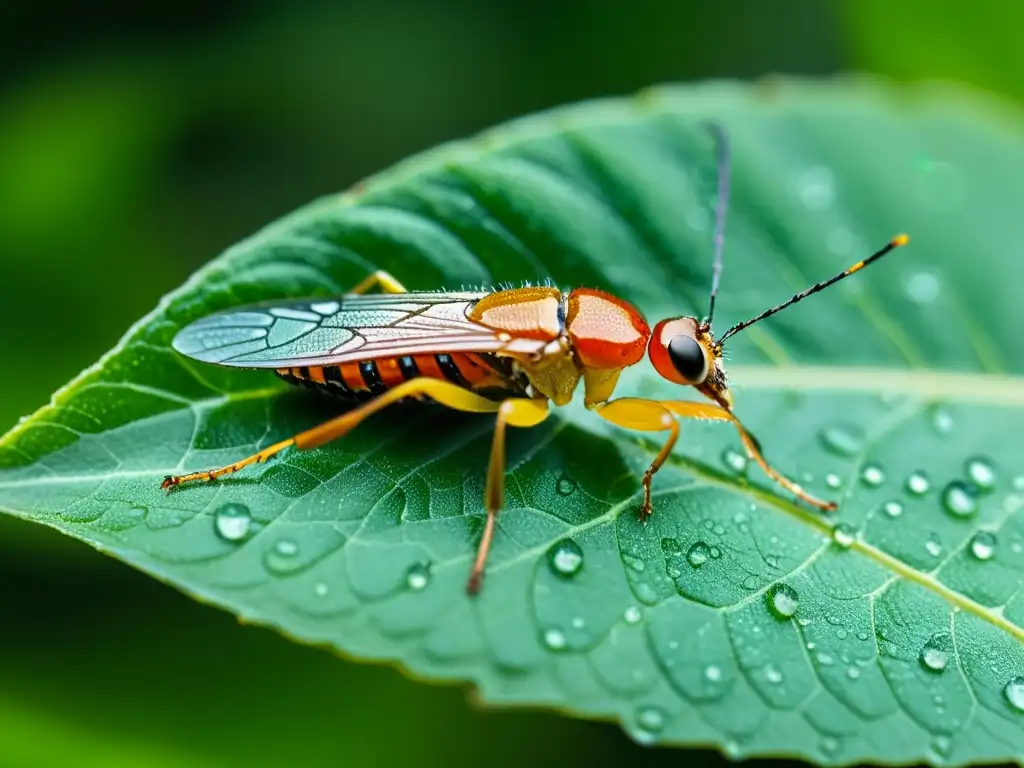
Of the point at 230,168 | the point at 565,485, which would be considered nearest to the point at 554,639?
the point at 565,485

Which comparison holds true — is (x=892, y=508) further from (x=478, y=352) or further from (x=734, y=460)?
(x=478, y=352)

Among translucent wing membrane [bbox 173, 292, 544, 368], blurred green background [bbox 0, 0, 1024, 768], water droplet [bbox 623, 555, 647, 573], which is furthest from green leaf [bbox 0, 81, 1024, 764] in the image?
blurred green background [bbox 0, 0, 1024, 768]

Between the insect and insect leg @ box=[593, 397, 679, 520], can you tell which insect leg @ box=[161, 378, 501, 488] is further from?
insect leg @ box=[593, 397, 679, 520]

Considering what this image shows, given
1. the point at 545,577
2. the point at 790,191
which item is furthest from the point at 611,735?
the point at 790,191

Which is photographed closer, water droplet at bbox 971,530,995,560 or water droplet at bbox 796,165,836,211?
water droplet at bbox 971,530,995,560

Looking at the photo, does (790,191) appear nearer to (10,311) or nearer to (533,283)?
(533,283)

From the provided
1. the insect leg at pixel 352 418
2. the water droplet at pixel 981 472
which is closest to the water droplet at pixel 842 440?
the water droplet at pixel 981 472
